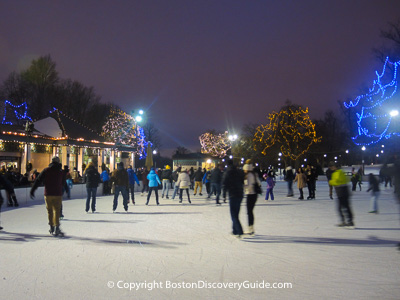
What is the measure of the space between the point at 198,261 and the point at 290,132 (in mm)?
44585

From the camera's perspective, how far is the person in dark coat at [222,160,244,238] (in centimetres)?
729

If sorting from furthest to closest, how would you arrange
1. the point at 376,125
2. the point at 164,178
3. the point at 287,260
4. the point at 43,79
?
the point at 43,79, the point at 376,125, the point at 164,178, the point at 287,260

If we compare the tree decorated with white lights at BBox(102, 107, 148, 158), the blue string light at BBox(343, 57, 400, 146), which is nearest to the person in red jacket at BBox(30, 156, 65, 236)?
the blue string light at BBox(343, 57, 400, 146)

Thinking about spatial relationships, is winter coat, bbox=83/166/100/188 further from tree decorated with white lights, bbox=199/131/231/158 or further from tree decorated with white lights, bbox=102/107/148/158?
tree decorated with white lights, bbox=199/131/231/158

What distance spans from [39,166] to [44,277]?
2536 centimetres

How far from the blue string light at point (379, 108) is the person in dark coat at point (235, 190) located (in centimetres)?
2280

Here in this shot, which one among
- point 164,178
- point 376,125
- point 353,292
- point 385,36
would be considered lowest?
point 353,292

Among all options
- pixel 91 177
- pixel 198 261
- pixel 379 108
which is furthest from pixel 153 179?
pixel 379 108

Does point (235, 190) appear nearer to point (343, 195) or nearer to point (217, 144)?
point (343, 195)

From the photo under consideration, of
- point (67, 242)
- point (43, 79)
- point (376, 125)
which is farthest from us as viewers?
point (43, 79)

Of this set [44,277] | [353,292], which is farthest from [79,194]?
[353,292]

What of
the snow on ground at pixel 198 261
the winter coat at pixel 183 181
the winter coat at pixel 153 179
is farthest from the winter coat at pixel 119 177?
the winter coat at pixel 183 181

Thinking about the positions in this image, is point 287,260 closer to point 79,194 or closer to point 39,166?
point 79,194

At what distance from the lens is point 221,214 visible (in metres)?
11.5
